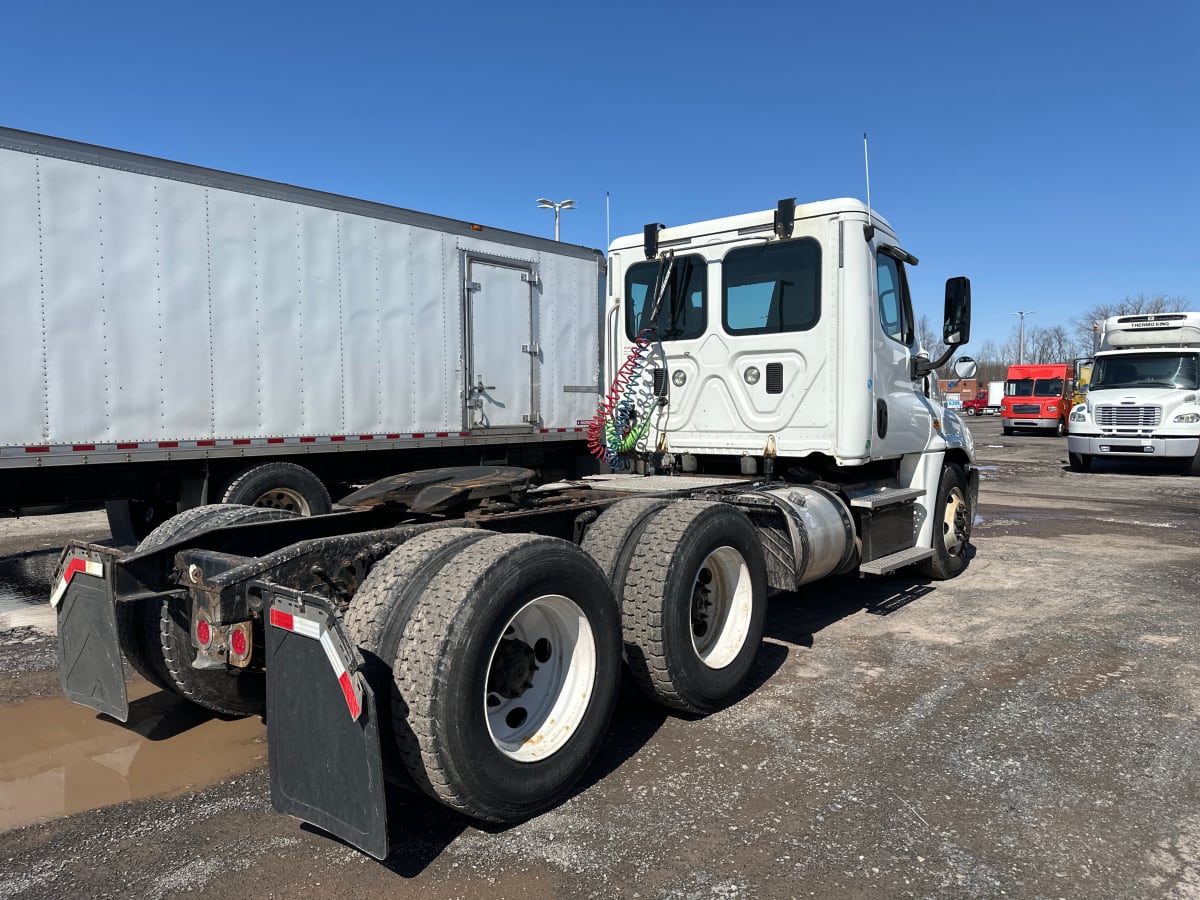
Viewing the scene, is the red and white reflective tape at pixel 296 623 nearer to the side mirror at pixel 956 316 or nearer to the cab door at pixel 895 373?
the cab door at pixel 895 373

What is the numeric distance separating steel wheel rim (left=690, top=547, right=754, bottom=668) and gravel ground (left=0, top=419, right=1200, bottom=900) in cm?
32

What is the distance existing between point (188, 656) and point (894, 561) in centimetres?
462

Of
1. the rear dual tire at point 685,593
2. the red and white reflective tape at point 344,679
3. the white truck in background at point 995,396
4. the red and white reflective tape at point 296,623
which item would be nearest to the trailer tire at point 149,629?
the red and white reflective tape at point 296,623

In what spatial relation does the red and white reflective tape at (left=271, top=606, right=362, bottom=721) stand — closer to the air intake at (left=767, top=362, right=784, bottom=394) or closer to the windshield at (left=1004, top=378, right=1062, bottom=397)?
the air intake at (left=767, top=362, right=784, bottom=394)

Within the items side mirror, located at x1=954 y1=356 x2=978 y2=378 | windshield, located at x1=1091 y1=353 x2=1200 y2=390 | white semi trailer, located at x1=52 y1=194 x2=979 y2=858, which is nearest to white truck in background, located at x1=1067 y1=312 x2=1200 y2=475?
windshield, located at x1=1091 y1=353 x2=1200 y2=390

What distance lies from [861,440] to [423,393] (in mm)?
4792

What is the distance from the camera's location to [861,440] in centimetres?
590

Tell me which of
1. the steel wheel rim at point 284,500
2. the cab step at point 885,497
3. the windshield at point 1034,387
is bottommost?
the steel wheel rim at point 284,500

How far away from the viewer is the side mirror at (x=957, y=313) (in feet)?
20.8

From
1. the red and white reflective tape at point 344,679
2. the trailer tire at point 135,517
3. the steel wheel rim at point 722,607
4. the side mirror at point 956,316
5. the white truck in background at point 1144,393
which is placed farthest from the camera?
the white truck in background at point 1144,393

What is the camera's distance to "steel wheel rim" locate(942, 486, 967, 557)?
757cm

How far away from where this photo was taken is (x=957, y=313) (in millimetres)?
6410

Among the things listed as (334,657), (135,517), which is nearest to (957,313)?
(334,657)

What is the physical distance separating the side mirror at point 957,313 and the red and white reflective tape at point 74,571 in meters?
5.62
